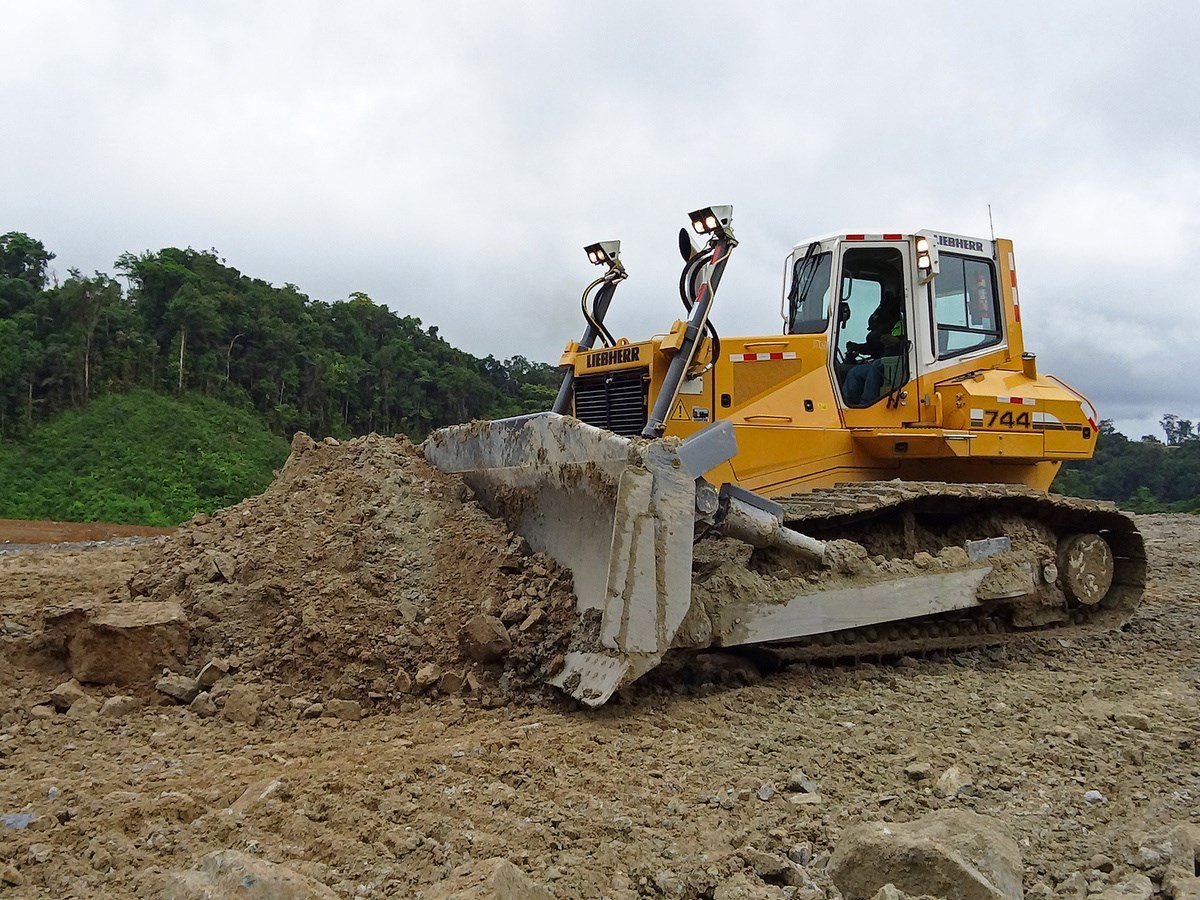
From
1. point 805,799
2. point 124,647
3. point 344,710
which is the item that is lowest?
point 805,799

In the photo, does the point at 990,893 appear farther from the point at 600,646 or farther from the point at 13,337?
the point at 13,337

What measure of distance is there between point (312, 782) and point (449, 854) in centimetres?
65

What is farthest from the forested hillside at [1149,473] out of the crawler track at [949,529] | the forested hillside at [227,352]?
the crawler track at [949,529]

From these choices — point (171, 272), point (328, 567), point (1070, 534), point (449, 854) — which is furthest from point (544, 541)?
point (171, 272)

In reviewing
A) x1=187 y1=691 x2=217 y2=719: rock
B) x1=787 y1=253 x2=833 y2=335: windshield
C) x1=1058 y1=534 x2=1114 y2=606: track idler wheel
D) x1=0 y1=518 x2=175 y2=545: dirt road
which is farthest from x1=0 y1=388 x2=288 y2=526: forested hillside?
x1=1058 y1=534 x2=1114 y2=606: track idler wheel

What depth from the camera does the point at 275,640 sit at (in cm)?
443

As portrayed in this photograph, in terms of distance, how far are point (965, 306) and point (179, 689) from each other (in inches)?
206

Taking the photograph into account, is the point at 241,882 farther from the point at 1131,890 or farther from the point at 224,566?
the point at 224,566

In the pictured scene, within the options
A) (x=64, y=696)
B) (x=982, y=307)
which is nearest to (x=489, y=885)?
(x=64, y=696)

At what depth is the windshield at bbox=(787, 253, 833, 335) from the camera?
21.0 feet

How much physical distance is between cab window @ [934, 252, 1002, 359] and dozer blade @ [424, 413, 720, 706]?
2775mm

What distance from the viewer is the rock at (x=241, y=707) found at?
394 cm

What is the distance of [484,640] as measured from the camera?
434cm

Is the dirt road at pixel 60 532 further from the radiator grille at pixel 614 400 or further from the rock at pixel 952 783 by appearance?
the rock at pixel 952 783
